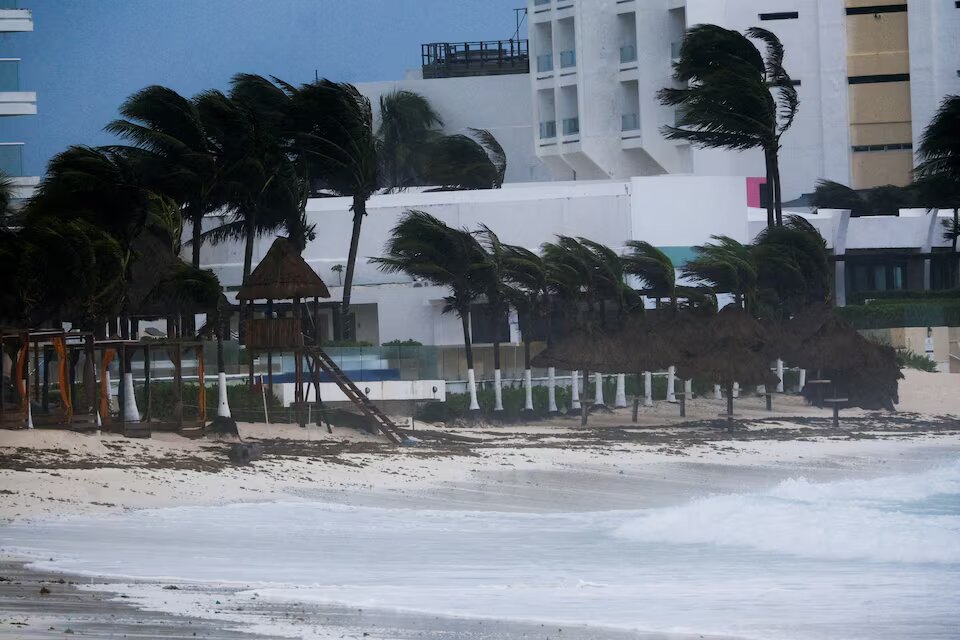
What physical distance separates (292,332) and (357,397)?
1.99 metres

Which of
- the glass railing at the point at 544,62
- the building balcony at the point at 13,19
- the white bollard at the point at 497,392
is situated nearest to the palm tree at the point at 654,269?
the white bollard at the point at 497,392

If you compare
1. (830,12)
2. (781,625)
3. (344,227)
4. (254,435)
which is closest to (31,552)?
(781,625)

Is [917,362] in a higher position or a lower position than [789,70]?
lower

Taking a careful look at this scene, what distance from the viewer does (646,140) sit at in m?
58.9

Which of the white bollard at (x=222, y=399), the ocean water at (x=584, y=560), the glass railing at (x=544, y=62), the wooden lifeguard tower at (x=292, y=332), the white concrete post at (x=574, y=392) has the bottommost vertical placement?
the ocean water at (x=584, y=560)

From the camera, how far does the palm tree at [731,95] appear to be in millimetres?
48031

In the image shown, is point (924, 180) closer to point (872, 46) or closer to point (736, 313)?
point (872, 46)

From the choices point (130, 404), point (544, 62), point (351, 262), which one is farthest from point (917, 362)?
point (130, 404)

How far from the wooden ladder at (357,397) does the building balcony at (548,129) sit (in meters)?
32.5

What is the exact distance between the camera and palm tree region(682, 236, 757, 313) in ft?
132

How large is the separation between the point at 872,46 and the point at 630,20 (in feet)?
47.9

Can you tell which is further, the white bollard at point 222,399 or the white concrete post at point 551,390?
the white concrete post at point 551,390

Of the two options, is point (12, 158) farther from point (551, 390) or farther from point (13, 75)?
point (551, 390)

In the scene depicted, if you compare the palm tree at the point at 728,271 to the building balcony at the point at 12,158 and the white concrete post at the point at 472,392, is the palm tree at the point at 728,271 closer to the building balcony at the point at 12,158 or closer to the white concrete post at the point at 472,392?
the white concrete post at the point at 472,392
